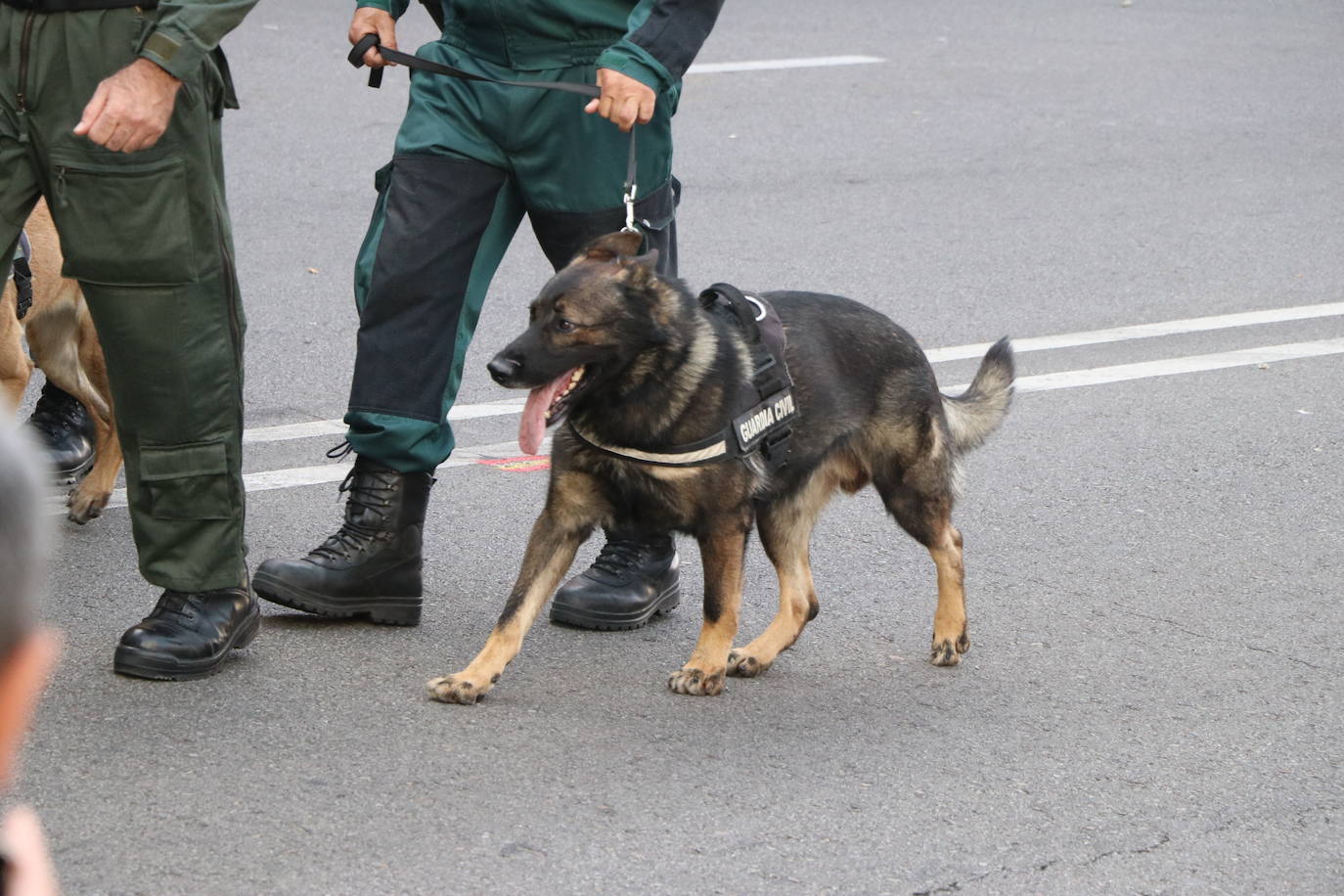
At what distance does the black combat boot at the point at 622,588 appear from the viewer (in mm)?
4176

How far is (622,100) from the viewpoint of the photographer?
12.0ft

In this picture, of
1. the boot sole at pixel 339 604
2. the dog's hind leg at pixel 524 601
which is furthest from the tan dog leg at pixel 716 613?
the boot sole at pixel 339 604

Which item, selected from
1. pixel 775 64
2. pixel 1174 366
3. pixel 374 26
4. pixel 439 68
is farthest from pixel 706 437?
pixel 775 64

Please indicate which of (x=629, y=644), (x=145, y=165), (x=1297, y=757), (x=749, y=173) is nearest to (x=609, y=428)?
(x=629, y=644)

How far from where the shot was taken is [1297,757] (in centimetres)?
353

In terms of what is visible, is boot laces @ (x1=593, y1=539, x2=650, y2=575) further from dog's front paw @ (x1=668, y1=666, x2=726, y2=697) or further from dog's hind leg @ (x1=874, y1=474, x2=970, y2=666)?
dog's hind leg @ (x1=874, y1=474, x2=970, y2=666)

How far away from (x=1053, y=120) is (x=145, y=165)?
8.11 metres

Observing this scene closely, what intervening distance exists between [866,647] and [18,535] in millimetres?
3352

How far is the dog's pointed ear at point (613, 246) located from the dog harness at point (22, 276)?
1.47 meters

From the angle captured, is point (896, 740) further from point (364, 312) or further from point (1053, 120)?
point (1053, 120)

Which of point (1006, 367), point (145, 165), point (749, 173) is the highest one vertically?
point (145, 165)

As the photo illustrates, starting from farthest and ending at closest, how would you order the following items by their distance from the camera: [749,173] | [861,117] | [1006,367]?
[861,117] < [749,173] < [1006,367]

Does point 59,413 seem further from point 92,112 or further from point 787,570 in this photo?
point 787,570

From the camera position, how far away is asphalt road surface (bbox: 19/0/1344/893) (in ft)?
10.1
